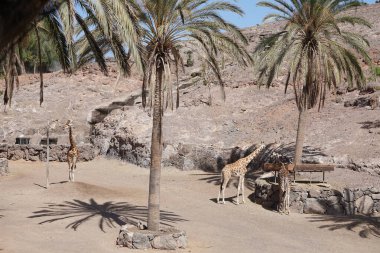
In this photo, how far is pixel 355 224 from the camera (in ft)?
49.6

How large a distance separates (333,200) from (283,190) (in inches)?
65.7

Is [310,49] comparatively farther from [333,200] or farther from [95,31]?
[95,31]

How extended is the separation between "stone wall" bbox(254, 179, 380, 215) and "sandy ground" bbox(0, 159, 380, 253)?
0.48m

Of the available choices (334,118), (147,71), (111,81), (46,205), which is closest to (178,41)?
(147,71)

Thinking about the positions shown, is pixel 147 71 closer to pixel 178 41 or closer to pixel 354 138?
pixel 178 41

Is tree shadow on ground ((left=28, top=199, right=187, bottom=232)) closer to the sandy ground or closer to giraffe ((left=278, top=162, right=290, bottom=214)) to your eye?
the sandy ground

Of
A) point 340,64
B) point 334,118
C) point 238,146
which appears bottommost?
point 238,146

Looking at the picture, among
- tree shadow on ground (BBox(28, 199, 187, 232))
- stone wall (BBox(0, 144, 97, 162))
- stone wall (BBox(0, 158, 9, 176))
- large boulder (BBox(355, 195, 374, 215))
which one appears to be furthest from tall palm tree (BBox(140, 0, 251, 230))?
stone wall (BBox(0, 144, 97, 162))

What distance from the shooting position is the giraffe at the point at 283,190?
1647cm

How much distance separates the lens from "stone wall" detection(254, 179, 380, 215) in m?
16.7

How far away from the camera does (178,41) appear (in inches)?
500

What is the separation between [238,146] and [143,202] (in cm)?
921

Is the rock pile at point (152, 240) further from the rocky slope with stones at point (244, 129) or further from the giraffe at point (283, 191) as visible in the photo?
the rocky slope with stones at point (244, 129)

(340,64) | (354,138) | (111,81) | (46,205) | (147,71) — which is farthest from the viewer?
(111,81)
